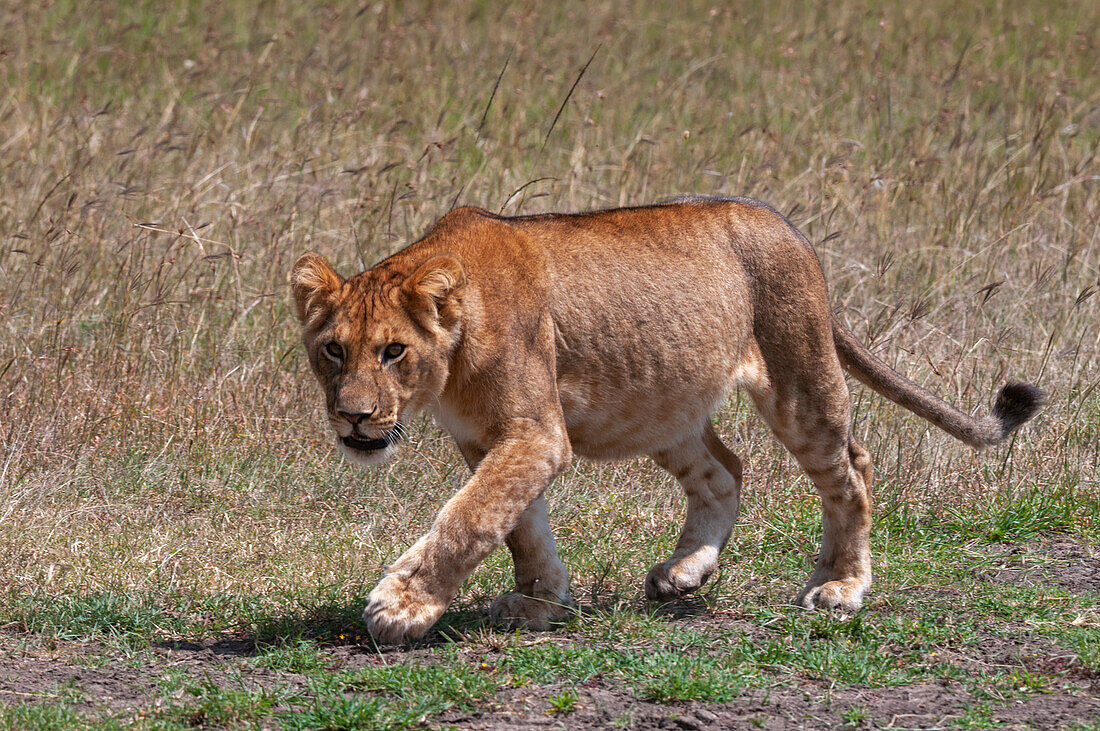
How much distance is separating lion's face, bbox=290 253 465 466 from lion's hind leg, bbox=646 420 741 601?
116cm

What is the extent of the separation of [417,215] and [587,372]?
338 centimetres

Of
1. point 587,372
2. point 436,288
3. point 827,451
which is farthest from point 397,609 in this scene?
point 827,451

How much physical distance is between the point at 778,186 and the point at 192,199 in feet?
12.0

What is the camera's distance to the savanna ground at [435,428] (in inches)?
149

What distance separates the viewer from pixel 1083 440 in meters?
5.98

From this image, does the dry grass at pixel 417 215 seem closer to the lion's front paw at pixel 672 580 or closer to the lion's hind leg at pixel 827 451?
the lion's front paw at pixel 672 580

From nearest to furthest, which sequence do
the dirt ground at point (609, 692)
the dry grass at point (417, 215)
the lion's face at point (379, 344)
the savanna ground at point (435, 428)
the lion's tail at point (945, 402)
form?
the dirt ground at point (609, 692), the savanna ground at point (435, 428), the lion's face at point (379, 344), the lion's tail at point (945, 402), the dry grass at point (417, 215)

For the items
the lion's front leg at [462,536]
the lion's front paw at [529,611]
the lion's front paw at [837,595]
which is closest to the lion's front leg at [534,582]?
the lion's front paw at [529,611]

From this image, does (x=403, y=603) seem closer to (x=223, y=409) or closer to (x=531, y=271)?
(x=531, y=271)

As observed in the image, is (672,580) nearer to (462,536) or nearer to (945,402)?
(462,536)

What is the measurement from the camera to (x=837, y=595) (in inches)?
178

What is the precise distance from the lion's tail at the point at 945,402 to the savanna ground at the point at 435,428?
1.70 feet

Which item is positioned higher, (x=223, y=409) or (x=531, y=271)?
(x=531, y=271)

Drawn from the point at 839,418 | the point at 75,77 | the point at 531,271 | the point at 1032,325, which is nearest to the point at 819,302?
the point at 839,418
